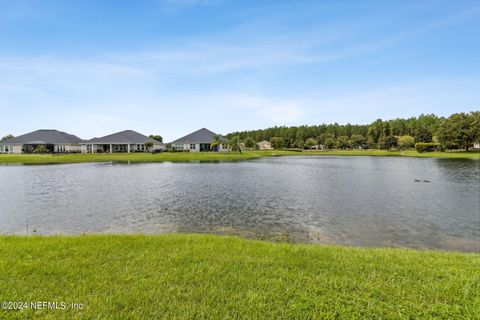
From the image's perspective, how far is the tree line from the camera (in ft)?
264

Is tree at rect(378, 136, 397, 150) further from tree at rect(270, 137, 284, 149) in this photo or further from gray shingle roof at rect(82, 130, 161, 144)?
gray shingle roof at rect(82, 130, 161, 144)

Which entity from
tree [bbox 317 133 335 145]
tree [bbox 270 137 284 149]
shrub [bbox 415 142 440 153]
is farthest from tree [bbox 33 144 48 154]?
tree [bbox 317 133 335 145]

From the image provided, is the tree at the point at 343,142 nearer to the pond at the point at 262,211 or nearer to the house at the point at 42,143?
the pond at the point at 262,211

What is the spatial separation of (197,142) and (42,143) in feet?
139

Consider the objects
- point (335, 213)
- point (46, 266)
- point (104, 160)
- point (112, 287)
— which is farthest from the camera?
point (104, 160)

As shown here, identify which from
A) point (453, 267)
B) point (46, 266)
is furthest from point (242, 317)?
point (453, 267)

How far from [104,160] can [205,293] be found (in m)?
57.9

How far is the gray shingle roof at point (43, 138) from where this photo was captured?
73625mm

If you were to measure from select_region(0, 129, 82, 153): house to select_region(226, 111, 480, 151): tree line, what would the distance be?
161 ft

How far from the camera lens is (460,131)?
78.3m

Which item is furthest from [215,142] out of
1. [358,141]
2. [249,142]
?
[358,141]

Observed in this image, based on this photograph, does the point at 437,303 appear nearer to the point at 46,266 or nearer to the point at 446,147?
the point at 46,266

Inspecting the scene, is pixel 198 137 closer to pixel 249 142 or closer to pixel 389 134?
pixel 249 142

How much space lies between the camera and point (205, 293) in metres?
4.45
